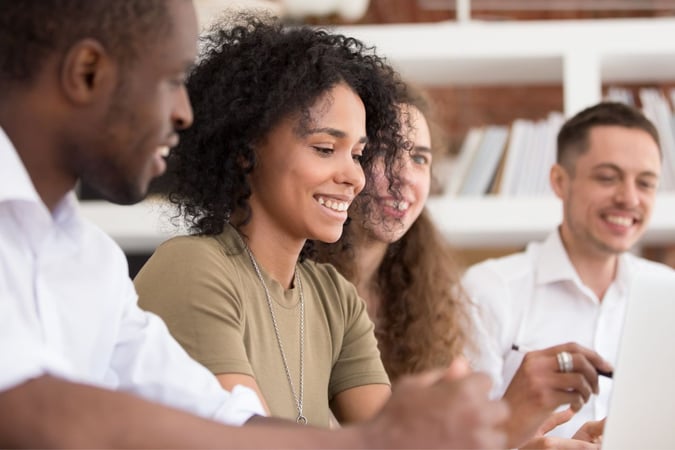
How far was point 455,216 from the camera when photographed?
266 centimetres

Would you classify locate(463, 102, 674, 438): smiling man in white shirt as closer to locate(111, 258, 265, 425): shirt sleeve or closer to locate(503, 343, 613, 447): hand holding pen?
locate(503, 343, 613, 447): hand holding pen

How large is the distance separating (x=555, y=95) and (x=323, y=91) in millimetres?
2654

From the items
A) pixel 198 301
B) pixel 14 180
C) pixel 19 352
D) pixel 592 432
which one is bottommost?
pixel 592 432

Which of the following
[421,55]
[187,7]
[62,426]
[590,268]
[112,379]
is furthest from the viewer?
[421,55]

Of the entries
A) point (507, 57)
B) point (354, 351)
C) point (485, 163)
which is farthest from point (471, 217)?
point (354, 351)

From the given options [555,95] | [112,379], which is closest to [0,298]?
[112,379]

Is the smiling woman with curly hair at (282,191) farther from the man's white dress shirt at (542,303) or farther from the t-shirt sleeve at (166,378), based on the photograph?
the man's white dress shirt at (542,303)

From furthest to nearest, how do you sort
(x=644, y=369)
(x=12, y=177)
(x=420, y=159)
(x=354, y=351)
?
(x=420, y=159)
(x=354, y=351)
(x=644, y=369)
(x=12, y=177)

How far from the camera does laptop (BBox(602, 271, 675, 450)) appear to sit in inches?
44.5

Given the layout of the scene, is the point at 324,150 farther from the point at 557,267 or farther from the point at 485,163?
the point at 485,163

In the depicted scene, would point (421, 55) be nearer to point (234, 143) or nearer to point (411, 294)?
point (411, 294)

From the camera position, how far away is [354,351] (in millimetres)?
1517

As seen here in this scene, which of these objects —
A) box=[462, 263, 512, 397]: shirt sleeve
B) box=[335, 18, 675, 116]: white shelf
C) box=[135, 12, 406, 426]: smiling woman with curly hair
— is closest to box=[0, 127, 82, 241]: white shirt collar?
box=[135, 12, 406, 426]: smiling woman with curly hair

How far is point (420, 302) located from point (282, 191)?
850 millimetres
